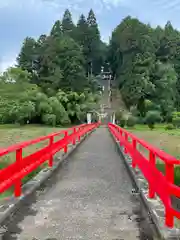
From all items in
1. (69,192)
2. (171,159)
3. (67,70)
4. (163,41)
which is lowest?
(69,192)

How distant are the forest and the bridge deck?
31.6 m

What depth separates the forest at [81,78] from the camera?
40156mm

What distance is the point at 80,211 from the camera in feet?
15.4

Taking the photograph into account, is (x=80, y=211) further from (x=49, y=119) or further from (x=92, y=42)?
(x=92, y=42)

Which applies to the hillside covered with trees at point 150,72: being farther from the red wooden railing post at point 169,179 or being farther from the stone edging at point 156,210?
the red wooden railing post at point 169,179

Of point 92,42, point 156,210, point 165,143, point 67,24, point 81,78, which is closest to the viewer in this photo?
point 156,210

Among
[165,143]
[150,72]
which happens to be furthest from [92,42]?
[165,143]

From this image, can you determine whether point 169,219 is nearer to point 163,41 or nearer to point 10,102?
point 10,102

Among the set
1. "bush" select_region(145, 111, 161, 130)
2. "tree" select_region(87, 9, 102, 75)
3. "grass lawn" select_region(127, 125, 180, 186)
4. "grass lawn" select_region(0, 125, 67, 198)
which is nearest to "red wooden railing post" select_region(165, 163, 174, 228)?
"grass lawn" select_region(0, 125, 67, 198)

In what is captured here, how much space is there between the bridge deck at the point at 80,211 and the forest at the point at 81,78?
104ft

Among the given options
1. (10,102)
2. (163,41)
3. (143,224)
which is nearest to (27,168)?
(143,224)

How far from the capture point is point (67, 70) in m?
60.1

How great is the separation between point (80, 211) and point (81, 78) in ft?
185

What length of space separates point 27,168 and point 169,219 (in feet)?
9.06
